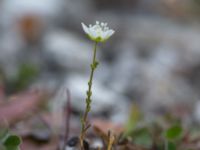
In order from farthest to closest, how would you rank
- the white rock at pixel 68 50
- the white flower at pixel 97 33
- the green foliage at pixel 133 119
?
the white rock at pixel 68 50, the green foliage at pixel 133 119, the white flower at pixel 97 33

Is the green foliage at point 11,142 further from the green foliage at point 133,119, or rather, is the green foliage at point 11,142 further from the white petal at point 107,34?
the green foliage at point 133,119

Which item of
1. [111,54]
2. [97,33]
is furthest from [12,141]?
[111,54]

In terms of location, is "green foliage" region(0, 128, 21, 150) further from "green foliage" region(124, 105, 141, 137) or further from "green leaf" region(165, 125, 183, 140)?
"green foliage" region(124, 105, 141, 137)

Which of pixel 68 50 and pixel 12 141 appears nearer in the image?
pixel 12 141

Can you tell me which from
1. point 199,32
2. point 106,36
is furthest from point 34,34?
point 106,36

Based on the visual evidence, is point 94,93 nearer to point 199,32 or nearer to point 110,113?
point 110,113

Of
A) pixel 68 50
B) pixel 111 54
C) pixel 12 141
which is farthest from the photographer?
pixel 111 54

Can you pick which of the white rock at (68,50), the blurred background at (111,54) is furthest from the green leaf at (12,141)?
the white rock at (68,50)

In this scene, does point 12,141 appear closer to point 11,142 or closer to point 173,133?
point 11,142
